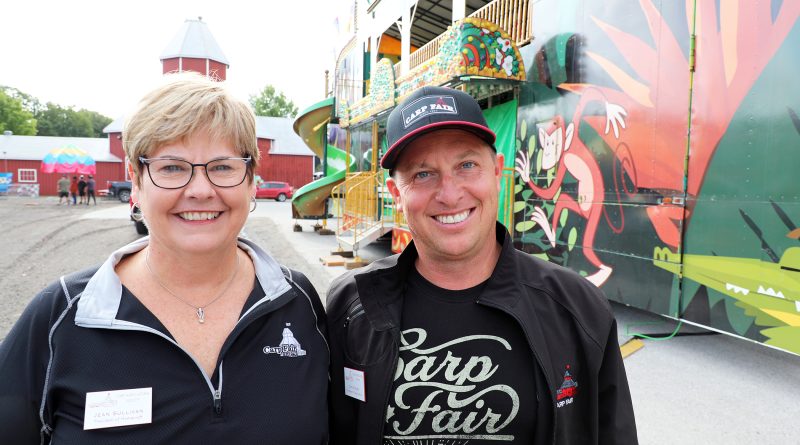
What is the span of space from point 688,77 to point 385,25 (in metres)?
8.89

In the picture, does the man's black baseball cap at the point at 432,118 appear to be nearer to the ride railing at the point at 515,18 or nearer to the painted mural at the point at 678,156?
the painted mural at the point at 678,156

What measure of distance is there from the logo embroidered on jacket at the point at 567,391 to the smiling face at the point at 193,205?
126 centimetres

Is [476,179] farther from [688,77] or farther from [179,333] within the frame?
[688,77]

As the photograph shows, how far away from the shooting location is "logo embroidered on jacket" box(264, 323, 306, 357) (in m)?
1.73

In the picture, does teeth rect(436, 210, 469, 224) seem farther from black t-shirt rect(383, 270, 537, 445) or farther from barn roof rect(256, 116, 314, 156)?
barn roof rect(256, 116, 314, 156)

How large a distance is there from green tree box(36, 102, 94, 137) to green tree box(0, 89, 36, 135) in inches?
550

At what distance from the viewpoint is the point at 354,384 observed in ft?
6.05

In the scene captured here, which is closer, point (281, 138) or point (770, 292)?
point (770, 292)

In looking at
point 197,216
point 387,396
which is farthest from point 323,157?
point 387,396

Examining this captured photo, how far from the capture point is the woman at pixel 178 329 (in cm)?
151

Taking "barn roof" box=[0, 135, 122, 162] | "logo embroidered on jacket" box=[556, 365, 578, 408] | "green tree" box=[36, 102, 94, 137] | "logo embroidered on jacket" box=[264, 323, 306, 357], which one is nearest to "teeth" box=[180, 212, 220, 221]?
"logo embroidered on jacket" box=[264, 323, 306, 357]

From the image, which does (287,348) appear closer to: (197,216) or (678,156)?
(197,216)

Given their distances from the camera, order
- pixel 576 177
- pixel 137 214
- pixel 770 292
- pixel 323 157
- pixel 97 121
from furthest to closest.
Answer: pixel 97 121
pixel 323 157
pixel 576 177
pixel 770 292
pixel 137 214

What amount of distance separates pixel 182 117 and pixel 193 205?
11.2 inches
